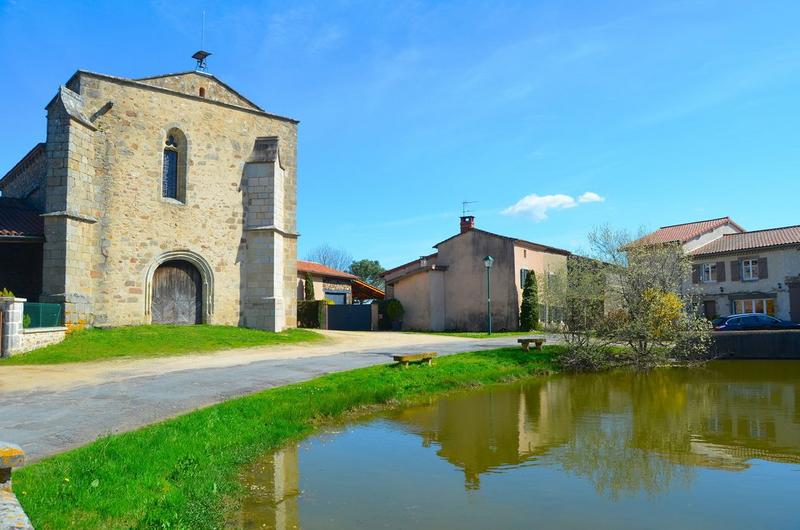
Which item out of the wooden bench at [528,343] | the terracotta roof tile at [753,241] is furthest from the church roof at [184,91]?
the terracotta roof tile at [753,241]

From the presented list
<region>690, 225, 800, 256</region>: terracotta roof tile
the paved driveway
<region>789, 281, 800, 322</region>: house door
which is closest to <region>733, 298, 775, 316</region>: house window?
<region>789, 281, 800, 322</region>: house door

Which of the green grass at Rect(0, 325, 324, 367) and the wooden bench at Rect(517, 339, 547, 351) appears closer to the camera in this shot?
the green grass at Rect(0, 325, 324, 367)

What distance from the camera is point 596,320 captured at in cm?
1850

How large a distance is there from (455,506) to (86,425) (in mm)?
5193

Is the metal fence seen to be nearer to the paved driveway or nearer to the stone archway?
Result: the paved driveway

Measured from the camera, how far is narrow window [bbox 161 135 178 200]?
21516 millimetres

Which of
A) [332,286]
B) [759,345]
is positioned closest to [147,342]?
[332,286]

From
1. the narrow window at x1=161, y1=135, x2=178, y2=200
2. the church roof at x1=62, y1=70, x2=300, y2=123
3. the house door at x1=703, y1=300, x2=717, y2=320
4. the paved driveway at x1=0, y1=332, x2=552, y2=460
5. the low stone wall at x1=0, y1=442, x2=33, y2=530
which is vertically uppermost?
the church roof at x1=62, y1=70, x2=300, y2=123

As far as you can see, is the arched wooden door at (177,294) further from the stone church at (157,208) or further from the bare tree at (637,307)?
the bare tree at (637,307)

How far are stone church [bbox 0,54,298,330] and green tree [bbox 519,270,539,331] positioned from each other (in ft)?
42.7

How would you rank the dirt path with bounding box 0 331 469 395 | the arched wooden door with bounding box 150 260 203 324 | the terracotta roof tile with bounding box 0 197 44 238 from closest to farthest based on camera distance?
the dirt path with bounding box 0 331 469 395 < the terracotta roof tile with bounding box 0 197 44 238 < the arched wooden door with bounding box 150 260 203 324

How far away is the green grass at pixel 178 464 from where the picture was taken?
447cm

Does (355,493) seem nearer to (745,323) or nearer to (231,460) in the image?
(231,460)

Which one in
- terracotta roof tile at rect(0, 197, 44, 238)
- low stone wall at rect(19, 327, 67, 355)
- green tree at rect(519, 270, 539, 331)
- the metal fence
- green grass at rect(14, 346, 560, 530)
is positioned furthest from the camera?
green tree at rect(519, 270, 539, 331)
